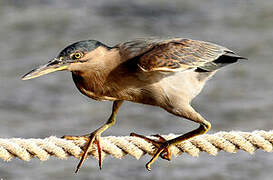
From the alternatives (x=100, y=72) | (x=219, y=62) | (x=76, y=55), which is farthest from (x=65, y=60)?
(x=219, y=62)

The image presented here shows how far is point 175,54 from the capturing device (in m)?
3.40

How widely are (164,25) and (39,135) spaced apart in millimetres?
2828

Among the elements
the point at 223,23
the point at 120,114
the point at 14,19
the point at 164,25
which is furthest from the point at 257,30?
the point at 14,19

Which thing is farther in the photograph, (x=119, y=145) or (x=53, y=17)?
(x=53, y=17)

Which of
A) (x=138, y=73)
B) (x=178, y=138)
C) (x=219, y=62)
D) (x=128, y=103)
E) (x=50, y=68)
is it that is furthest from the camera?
(x=128, y=103)

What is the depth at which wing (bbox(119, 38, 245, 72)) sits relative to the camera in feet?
10.7

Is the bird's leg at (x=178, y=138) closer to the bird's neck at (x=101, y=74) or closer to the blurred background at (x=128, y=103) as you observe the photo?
the bird's neck at (x=101, y=74)

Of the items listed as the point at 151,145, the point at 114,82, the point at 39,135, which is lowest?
the point at 39,135

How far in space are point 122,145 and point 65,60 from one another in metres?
0.55

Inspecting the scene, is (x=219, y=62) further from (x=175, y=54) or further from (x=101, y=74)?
(x=101, y=74)

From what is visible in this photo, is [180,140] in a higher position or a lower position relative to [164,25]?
higher

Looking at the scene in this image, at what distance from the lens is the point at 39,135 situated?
6.55 m

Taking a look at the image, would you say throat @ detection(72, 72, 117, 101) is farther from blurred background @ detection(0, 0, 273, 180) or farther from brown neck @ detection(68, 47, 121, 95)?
blurred background @ detection(0, 0, 273, 180)

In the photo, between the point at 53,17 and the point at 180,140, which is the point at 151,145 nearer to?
the point at 180,140
